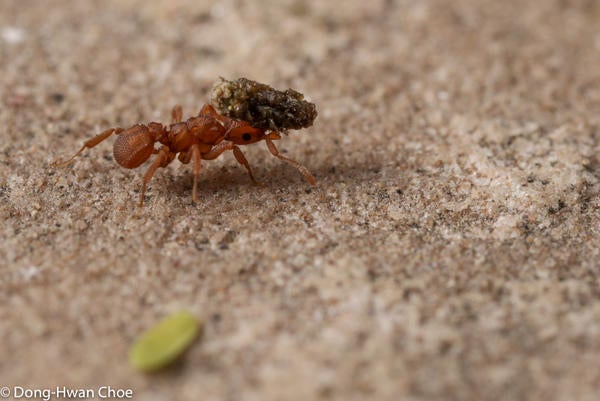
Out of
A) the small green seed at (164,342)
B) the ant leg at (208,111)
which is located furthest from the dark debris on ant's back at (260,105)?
the small green seed at (164,342)

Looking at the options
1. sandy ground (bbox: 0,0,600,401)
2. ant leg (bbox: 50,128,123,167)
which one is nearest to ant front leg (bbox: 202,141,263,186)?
sandy ground (bbox: 0,0,600,401)

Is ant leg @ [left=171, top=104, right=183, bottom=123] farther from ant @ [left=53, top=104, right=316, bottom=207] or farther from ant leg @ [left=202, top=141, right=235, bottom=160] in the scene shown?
ant leg @ [left=202, top=141, right=235, bottom=160]

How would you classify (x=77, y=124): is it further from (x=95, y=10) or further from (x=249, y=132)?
(x=95, y=10)

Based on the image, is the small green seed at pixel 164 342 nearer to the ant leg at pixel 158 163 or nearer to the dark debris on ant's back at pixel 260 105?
the ant leg at pixel 158 163

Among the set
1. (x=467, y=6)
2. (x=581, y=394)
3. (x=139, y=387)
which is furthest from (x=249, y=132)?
(x=467, y=6)

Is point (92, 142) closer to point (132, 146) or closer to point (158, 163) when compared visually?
point (132, 146)

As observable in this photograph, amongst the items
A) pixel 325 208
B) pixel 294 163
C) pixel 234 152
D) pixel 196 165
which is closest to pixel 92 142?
pixel 196 165
